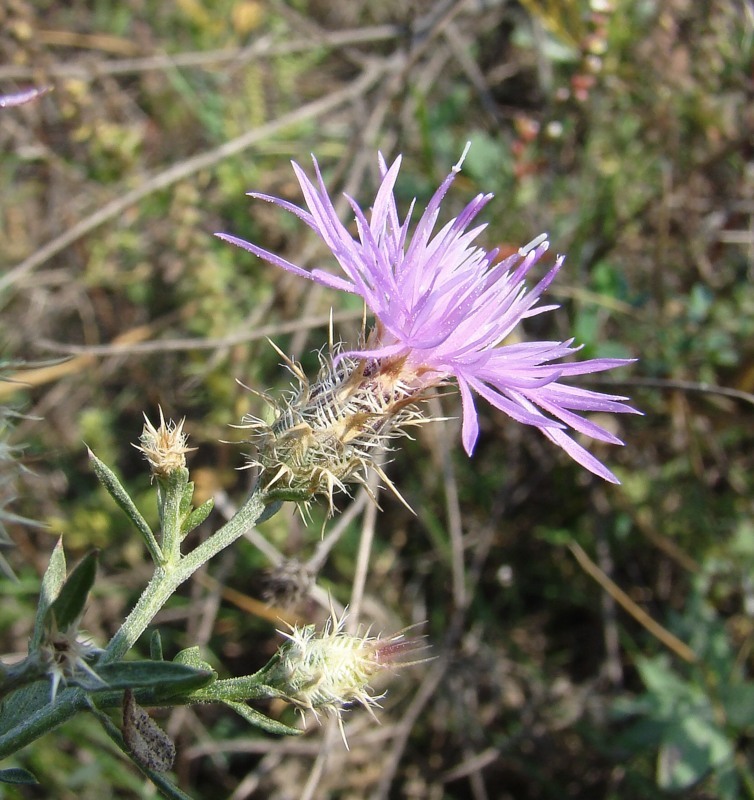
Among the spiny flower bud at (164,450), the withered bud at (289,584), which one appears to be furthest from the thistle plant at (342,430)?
the withered bud at (289,584)

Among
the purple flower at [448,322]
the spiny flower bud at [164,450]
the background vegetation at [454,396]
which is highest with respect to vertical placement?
the purple flower at [448,322]

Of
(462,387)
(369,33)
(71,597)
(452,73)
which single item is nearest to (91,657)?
(71,597)

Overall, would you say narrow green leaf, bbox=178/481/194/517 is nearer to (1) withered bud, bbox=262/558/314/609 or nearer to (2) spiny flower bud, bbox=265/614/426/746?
(2) spiny flower bud, bbox=265/614/426/746

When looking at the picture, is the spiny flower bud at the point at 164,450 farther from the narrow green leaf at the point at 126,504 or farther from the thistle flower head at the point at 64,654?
the thistle flower head at the point at 64,654

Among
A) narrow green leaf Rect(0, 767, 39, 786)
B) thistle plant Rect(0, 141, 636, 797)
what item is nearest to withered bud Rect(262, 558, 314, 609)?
thistle plant Rect(0, 141, 636, 797)

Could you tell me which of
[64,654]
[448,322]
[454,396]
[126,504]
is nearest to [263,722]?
[64,654]

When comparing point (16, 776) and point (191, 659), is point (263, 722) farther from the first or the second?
point (16, 776)
